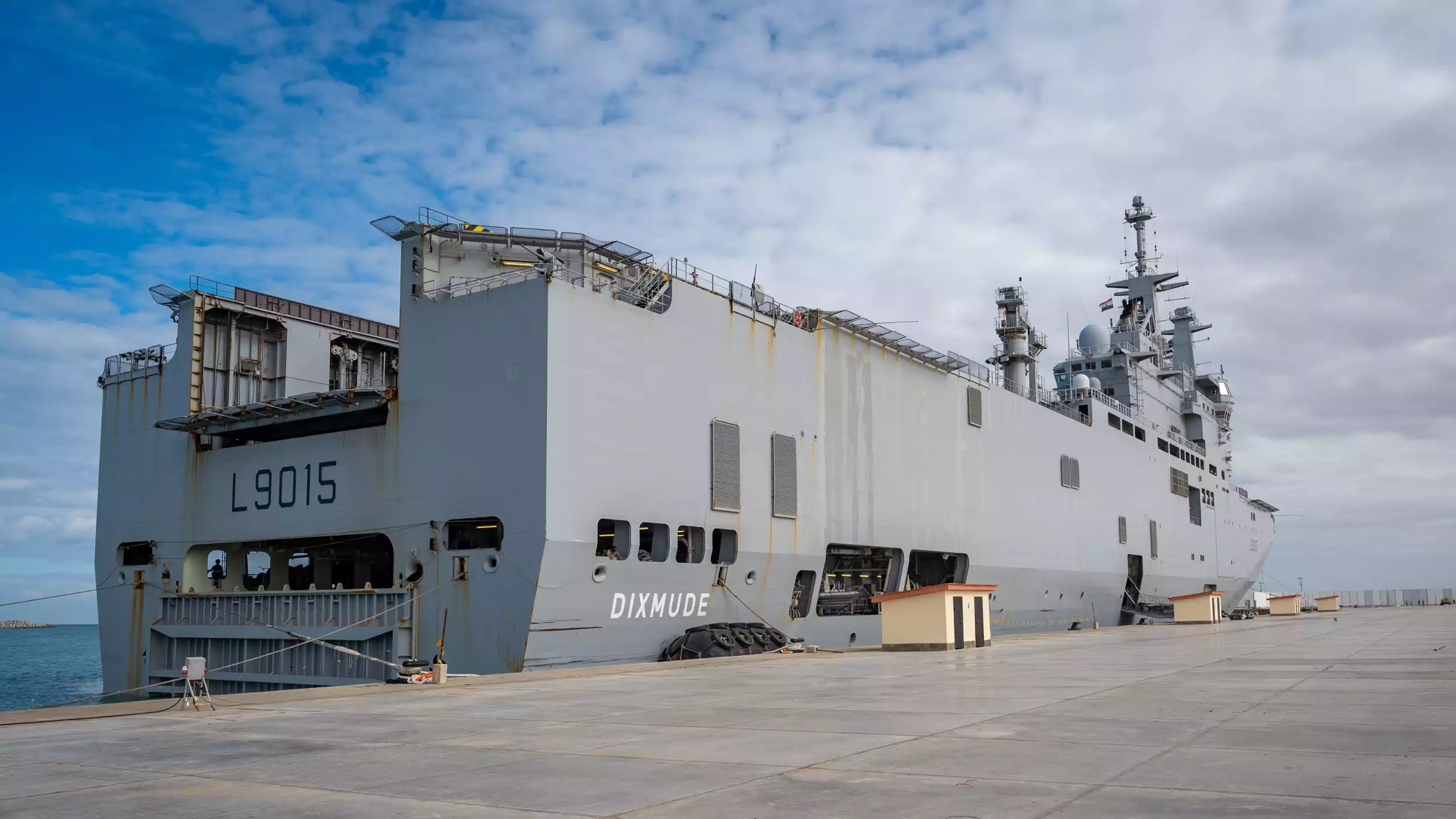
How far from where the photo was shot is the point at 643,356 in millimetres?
20094

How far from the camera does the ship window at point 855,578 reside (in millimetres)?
25234

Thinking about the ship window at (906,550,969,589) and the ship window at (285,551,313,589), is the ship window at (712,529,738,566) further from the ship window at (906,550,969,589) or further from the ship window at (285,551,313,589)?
the ship window at (285,551,313,589)

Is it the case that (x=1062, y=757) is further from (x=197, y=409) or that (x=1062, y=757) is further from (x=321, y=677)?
Result: (x=197, y=409)

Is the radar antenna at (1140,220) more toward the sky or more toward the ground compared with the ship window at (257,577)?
more toward the sky

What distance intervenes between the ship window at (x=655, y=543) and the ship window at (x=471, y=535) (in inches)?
106

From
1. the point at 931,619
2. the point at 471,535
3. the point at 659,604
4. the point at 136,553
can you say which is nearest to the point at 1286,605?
the point at 931,619

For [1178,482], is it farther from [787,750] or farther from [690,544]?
[787,750]

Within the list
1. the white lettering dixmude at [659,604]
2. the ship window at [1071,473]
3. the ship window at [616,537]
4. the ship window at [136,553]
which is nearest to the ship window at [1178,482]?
the ship window at [1071,473]

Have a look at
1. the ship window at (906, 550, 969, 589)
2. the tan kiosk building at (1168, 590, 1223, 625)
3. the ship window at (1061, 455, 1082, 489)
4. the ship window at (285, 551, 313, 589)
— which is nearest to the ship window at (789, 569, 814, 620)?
the ship window at (906, 550, 969, 589)

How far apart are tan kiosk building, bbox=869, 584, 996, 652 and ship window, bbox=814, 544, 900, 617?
5.36 m

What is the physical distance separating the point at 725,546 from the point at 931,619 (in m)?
4.85

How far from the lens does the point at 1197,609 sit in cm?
3469

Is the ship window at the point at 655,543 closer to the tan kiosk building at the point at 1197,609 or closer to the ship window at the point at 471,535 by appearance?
the ship window at the point at 471,535

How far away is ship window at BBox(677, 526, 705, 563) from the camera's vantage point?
20859 mm
